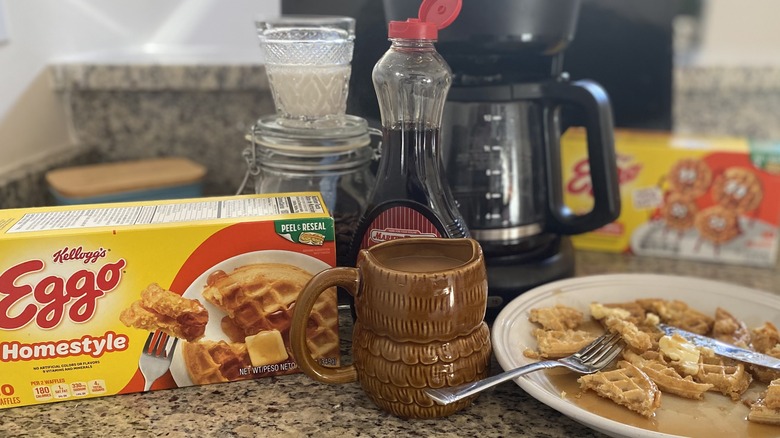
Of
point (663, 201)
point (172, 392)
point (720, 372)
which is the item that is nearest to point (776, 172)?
point (663, 201)

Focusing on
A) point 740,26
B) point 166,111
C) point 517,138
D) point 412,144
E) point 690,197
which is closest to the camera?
point 412,144

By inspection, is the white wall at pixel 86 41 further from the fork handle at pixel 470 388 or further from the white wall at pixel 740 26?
the white wall at pixel 740 26

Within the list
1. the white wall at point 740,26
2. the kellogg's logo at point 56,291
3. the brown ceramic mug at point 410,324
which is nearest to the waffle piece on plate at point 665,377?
the brown ceramic mug at point 410,324

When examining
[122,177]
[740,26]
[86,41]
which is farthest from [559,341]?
[740,26]

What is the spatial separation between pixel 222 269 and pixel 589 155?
461mm

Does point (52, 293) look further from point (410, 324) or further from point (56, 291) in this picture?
point (410, 324)


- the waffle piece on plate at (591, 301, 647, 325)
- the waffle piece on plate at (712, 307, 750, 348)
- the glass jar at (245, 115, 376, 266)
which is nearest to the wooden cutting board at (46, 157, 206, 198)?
the glass jar at (245, 115, 376, 266)

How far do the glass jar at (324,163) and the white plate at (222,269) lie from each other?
10 centimetres

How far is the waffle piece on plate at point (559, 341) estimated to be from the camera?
648 mm

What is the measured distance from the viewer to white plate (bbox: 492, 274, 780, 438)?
67 cm

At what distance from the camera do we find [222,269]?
63 centimetres

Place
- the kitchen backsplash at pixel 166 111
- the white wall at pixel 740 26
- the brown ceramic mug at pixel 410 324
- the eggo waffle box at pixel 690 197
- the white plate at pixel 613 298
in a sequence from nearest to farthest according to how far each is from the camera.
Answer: the brown ceramic mug at pixel 410 324, the white plate at pixel 613 298, the eggo waffle box at pixel 690 197, the kitchen backsplash at pixel 166 111, the white wall at pixel 740 26

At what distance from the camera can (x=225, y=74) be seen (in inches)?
44.4

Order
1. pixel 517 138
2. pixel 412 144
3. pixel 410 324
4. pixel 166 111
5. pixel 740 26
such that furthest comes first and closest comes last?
pixel 740 26 < pixel 166 111 < pixel 517 138 < pixel 412 144 < pixel 410 324
